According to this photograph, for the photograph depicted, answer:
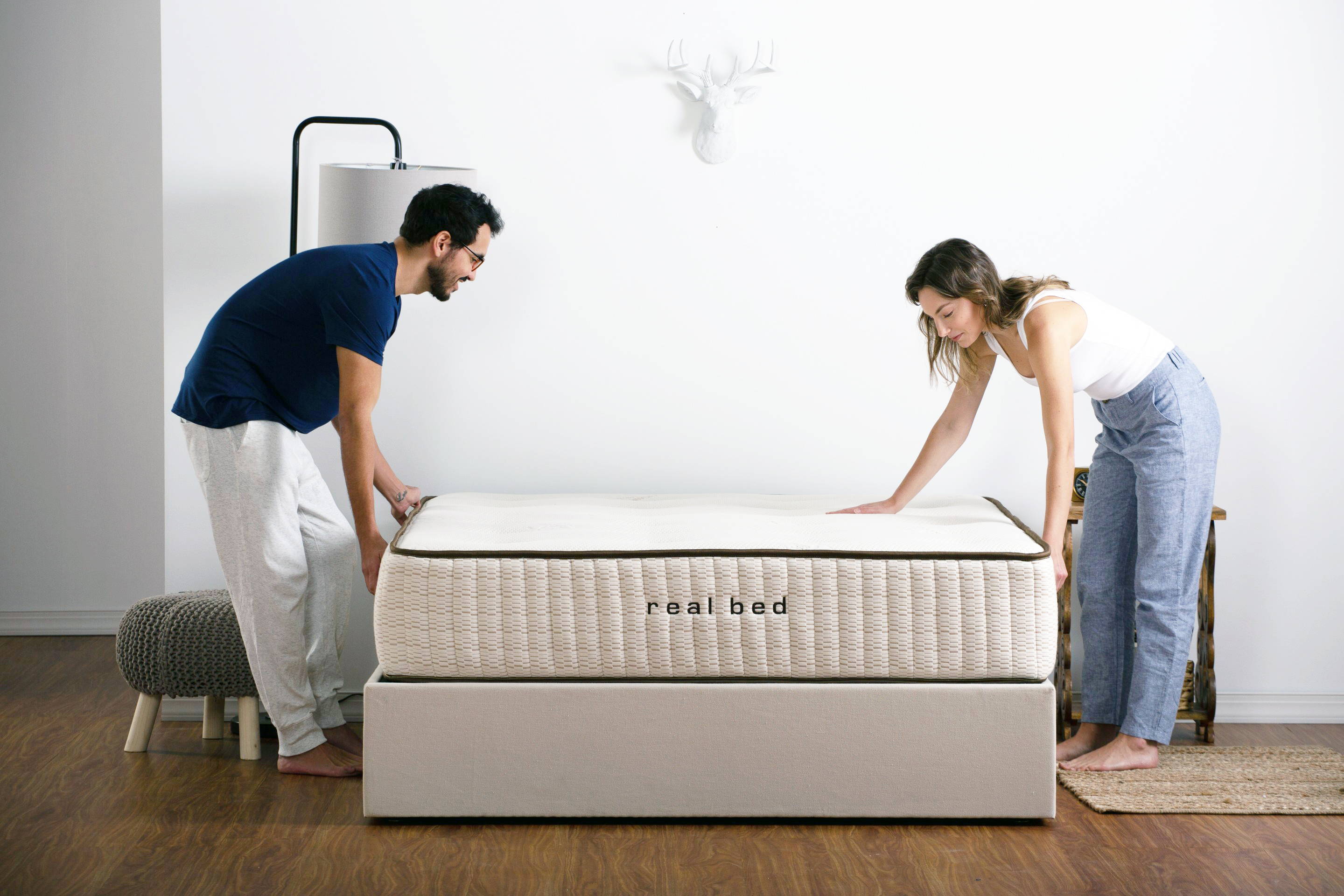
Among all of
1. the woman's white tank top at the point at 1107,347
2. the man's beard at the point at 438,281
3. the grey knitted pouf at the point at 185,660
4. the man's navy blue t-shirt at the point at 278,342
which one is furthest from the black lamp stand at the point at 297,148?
the woman's white tank top at the point at 1107,347

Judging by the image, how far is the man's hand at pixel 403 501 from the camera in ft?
7.73

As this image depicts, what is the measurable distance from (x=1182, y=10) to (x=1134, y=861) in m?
1.96

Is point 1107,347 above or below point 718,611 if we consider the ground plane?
above

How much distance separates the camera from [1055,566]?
74.4 inches

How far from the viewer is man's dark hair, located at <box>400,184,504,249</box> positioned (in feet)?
6.72

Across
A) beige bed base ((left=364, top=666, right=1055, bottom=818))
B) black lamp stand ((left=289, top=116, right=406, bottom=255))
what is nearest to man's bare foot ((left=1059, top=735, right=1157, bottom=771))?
beige bed base ((left=364, top=666, right=1055, bottom=818))

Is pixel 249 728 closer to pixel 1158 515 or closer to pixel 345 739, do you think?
pixel 345 739

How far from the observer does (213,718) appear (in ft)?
7.95

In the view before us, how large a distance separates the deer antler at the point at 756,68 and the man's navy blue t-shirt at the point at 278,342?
3.11ft

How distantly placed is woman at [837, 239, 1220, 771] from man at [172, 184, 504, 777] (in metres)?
0.96

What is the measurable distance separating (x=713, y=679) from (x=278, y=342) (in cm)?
107

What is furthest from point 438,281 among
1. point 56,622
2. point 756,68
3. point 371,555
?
point 56,622

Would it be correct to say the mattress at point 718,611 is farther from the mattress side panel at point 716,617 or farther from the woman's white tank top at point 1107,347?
the woman's white tank top at point 1107,347

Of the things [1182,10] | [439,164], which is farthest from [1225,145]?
[439,164]
